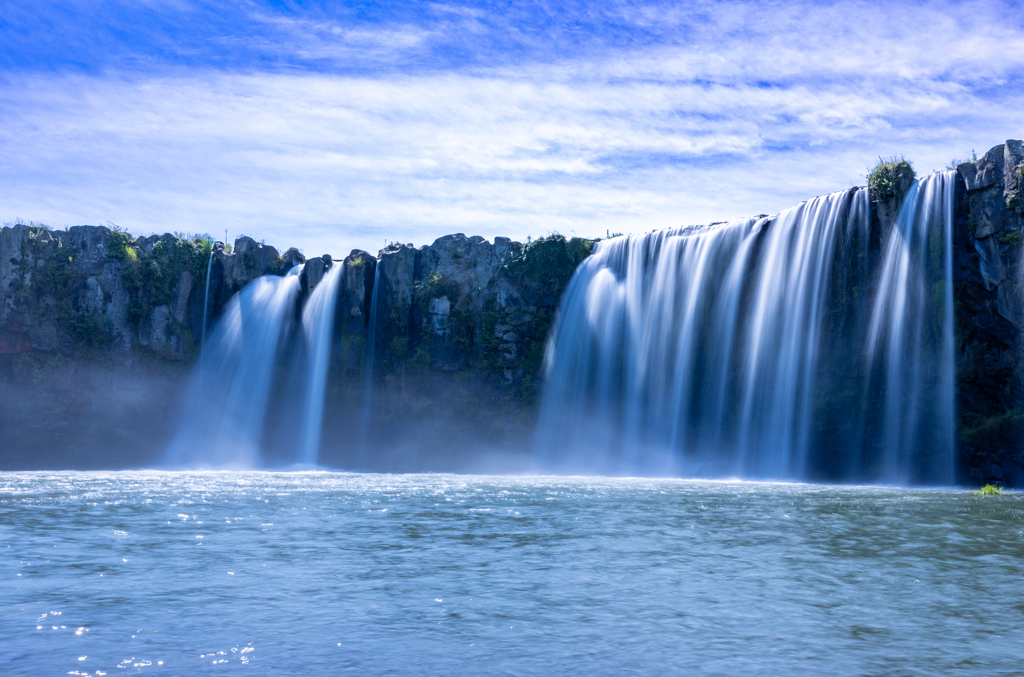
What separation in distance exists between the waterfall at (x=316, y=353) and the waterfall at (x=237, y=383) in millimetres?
1255

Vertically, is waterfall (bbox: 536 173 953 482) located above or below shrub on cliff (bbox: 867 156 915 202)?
below

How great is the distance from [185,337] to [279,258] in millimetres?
6296

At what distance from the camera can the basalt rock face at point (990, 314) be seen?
78.6ft

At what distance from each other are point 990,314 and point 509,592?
905 inches

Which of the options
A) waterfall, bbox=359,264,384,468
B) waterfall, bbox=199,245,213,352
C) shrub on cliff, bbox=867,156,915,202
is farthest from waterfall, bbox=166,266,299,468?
shrub on cliff, bbox=867,156,915,202

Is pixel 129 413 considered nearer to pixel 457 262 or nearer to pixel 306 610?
pixel 457 262

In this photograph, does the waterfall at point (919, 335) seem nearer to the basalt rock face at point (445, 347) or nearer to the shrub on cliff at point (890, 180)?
the shrub on cliff at point (890, 180)

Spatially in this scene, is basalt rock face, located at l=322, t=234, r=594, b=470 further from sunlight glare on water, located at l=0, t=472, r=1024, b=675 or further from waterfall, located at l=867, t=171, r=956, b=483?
sunlight glare on water, located at l=0, t=472, r=1024, b=675

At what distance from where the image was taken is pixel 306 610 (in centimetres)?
660

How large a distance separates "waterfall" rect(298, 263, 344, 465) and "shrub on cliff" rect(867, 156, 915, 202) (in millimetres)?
24830

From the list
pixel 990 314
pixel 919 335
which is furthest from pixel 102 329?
pixel 990 314

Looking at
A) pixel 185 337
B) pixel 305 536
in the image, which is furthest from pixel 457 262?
pixel 305 536

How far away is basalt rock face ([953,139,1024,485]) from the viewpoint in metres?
24.0

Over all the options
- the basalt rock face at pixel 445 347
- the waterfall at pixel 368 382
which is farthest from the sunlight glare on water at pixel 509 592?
the waterfall at pixel 368 382
